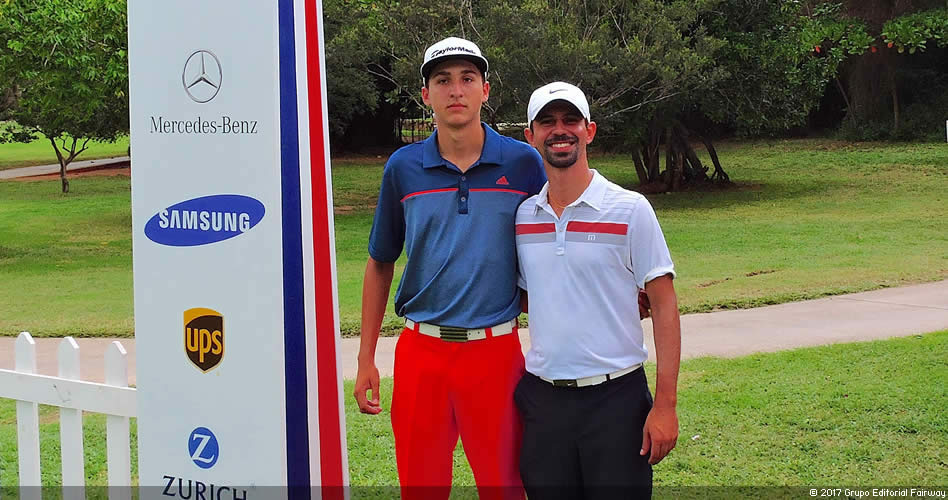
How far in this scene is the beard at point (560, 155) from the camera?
136 inches

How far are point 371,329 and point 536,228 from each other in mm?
820

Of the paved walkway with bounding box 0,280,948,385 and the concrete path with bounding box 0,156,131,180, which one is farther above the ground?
the concrete path with bounding box 0,156,131,180

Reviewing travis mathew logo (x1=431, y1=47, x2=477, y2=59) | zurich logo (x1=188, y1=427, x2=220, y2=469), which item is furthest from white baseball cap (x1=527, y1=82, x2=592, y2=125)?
zurich logo (x1=188, y1=427, x2=220, y2=469)

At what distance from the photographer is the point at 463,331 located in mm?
3604

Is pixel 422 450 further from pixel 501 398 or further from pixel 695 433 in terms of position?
pixel 695 433

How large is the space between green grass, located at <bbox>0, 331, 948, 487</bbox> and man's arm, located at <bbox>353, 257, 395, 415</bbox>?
171cm

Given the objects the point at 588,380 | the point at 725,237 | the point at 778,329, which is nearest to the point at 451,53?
the point at 588,380

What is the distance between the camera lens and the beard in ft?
11.3

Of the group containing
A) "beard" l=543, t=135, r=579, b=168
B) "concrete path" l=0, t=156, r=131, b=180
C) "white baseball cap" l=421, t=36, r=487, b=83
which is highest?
"white baseball cap" l=421, t=36, r=487, b=83

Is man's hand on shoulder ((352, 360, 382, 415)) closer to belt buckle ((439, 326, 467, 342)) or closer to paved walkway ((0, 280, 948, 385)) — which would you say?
belt buckle ((439, 326, 467, 342))

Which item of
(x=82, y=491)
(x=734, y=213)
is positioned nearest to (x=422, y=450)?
(x=82, y=491)

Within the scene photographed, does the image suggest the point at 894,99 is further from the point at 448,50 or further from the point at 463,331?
the point at 463,331

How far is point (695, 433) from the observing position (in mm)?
6051

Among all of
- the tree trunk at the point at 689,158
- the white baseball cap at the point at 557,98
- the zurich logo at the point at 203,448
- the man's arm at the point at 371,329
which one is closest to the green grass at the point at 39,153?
the tree trunk at the point at 689,158
